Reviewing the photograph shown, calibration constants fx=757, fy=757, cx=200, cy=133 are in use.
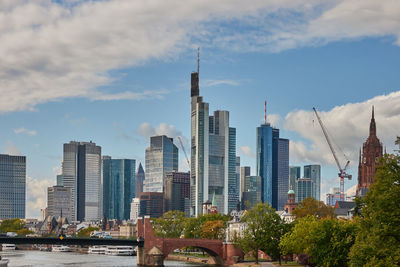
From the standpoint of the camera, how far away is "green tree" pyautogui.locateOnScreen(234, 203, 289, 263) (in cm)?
13362

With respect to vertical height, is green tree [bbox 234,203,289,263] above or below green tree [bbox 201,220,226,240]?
above

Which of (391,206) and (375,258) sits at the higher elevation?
(391,206)

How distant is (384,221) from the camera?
63.1 m

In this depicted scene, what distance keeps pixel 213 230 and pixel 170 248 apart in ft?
126

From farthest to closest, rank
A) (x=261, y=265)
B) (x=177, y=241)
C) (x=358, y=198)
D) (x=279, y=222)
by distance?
(x=177, y=241)
(x=279, y=222)
(x=261, y=265)
(x=358, y=198)

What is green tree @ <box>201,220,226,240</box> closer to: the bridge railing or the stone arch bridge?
the stone arch bridge

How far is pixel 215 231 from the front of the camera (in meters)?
188

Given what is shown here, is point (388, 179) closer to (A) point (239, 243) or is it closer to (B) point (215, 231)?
(A) point (239, 243)

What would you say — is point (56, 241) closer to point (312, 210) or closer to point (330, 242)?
point (330, 242)

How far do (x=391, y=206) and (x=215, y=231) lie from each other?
127522 mm

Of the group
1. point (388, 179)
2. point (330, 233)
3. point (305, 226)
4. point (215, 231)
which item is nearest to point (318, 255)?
point (330, 233)

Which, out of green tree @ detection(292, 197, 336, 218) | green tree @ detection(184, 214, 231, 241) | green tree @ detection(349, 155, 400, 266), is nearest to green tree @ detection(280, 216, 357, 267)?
green tree @ detection(349, 155, 400, 266)

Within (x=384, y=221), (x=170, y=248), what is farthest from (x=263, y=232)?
(x=384, y=221)

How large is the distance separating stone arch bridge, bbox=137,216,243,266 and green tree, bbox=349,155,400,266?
8493cm
